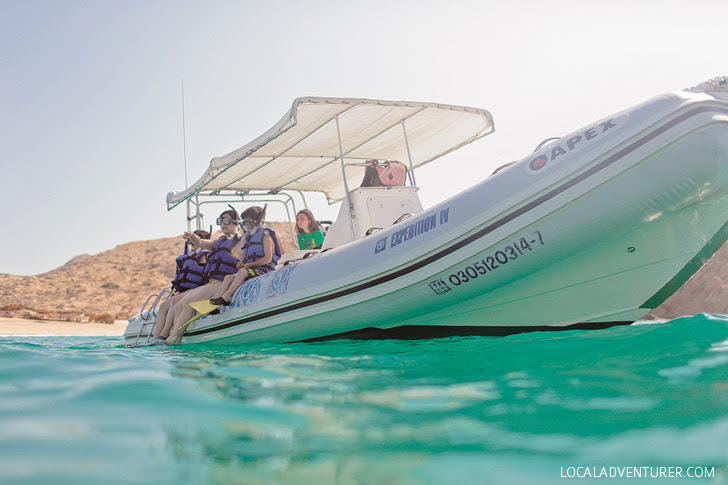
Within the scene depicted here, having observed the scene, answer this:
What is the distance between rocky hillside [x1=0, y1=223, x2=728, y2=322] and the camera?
965 centimetres

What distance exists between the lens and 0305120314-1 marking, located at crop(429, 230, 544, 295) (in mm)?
2777

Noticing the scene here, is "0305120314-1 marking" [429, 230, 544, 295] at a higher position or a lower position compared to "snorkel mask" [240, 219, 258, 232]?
lower

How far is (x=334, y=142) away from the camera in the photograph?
536 cm

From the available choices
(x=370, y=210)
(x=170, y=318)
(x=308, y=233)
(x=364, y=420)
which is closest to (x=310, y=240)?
(x=308, y=233)

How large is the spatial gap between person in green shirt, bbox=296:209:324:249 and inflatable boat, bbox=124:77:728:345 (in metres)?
1.45

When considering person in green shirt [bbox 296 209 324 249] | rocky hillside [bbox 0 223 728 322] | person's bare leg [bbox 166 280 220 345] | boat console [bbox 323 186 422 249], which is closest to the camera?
boat console [bbox 323 186 422 249]

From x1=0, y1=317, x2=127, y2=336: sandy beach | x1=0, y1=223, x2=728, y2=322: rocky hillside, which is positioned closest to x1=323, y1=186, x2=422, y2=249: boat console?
x1=0, y1=223, x2=728, y2=322: rocky hillside

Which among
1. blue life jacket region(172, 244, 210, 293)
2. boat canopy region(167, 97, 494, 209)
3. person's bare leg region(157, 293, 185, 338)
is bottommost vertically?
Result: person's bare leg region(157, 293, 185, 338)

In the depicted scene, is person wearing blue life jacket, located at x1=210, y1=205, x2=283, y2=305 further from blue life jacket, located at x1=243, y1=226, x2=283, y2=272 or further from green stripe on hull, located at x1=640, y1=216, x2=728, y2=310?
green stripe on hull, located at x1=640, y1=216, x2=728, y2=310

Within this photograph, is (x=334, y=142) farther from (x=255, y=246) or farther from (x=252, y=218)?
(x=255, y=246)

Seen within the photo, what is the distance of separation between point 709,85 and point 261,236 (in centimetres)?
357

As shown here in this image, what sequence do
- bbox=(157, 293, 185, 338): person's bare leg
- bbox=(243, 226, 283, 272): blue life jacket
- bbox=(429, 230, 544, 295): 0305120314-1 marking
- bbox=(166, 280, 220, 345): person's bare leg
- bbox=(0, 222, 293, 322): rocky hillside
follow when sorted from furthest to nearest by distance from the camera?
bbox=(0, 222, 293, 322): rocky hillside
bbox=(157, 293, 185, 338): person's bare leg
bbox=(166, 280, 220, 345): person's bare leg
bbox=(243, 226, 283, 272): blue life jacket
bbox=(429, 230, 544, 295): 0305120314-1 marking

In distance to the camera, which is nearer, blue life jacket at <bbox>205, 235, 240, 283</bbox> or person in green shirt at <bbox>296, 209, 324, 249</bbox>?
blue life jacket at <bbox>205, 235, 240, 283</bbox>

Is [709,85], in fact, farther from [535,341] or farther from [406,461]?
[406,461]
